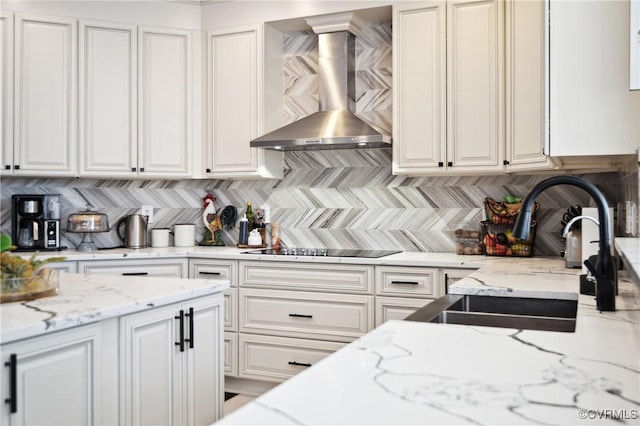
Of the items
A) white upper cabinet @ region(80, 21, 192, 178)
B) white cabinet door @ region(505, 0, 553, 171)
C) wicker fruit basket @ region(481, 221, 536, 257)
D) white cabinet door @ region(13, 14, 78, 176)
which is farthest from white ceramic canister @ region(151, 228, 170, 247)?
white cabinet door @ region(505, 0, 553, 171)

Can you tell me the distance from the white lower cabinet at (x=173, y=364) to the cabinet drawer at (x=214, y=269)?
5.00 feet

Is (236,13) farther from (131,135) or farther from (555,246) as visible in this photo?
(555,246)

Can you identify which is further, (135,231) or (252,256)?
(135,231)

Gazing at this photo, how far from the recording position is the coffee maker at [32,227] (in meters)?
4.14

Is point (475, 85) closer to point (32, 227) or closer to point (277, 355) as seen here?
point (277, 355)

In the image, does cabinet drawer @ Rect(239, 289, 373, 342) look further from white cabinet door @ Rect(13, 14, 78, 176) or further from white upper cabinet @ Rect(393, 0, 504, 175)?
white cabinet door @ Rect(13, 14, 78, 176)

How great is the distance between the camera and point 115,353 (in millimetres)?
1922

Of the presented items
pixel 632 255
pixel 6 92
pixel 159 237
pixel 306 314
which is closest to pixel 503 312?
pixel 632 255

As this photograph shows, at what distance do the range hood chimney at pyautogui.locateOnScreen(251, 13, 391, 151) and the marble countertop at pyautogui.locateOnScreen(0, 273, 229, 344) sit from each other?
174cm

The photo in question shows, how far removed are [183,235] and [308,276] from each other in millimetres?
1263

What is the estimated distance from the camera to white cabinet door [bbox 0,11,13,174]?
13.1 ft

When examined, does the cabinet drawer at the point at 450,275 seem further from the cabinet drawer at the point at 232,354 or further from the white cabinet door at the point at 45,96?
the white cabinet door at the point at 45,96

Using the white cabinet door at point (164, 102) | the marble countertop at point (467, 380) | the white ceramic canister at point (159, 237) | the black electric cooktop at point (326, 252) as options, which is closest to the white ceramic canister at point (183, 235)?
the white ceramic canister at point (159, 237)

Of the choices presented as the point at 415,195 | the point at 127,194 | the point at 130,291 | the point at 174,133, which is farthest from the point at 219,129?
the point at 130,291
